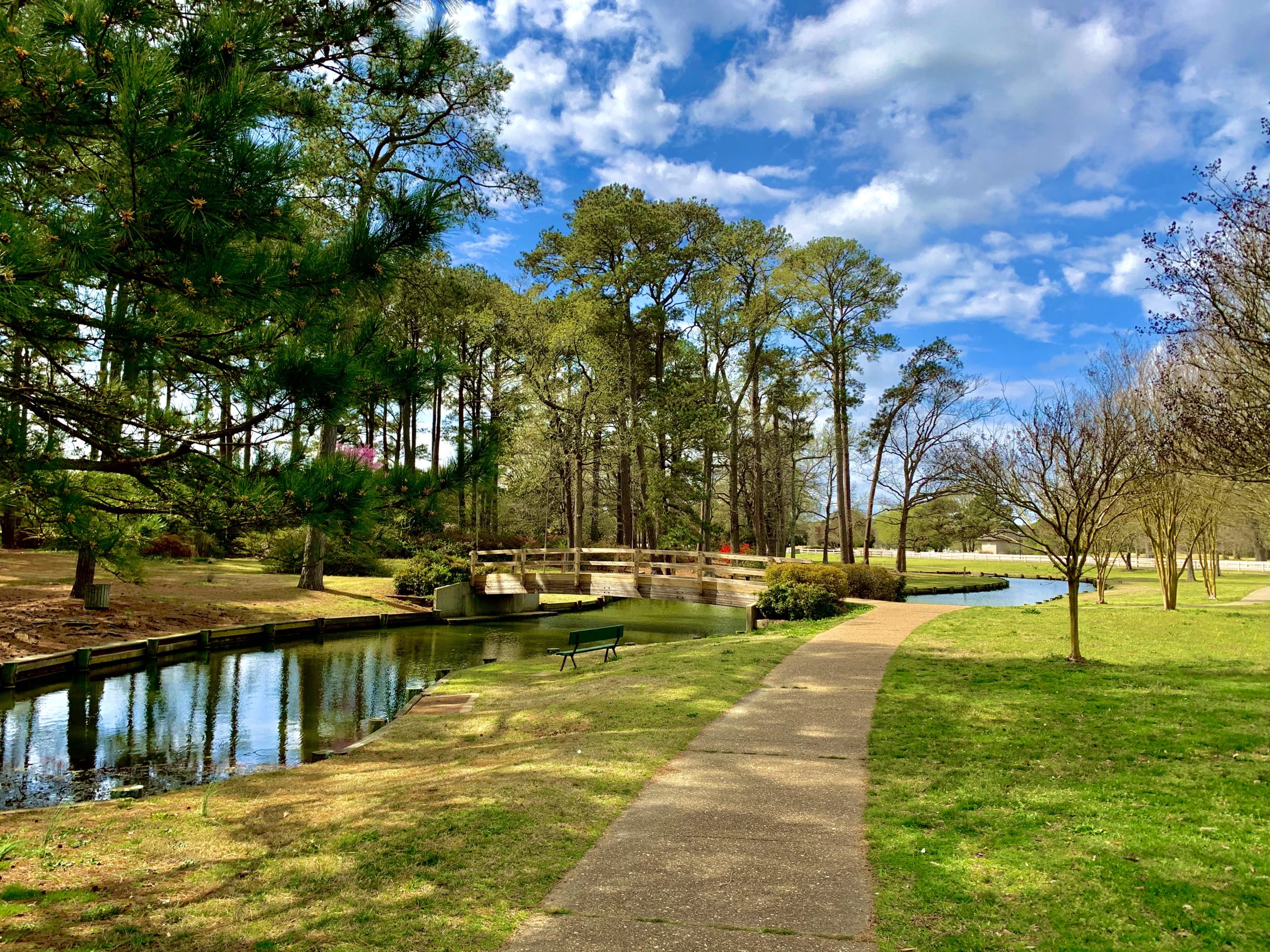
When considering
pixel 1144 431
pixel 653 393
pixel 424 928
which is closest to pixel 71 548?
pixel 424 928

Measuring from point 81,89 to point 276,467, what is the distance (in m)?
2.60

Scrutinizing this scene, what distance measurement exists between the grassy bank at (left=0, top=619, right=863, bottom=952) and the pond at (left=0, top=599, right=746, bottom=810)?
1.73 m

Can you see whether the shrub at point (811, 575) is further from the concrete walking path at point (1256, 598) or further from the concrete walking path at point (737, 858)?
the concrete walking path at point (1256, 598)

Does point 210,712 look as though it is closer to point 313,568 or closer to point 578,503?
point 313,568

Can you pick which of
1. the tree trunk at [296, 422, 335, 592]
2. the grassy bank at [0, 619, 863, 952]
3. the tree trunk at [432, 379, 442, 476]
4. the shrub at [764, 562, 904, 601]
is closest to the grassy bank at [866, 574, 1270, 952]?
the grassy bank at [0, 619, 863, 952]

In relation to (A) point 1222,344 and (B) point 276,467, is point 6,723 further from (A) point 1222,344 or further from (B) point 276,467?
(A) point 1222,344

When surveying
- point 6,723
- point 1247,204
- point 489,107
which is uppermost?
point 489,107

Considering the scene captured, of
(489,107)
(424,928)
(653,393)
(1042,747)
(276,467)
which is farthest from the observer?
(653,393)

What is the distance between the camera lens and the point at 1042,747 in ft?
22.5

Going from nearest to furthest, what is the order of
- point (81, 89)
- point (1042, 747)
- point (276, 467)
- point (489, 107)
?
point (81, 89)
point (276, 467)
point (1042, 747)
point (489, 107)

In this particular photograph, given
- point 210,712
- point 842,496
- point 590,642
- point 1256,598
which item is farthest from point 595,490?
point 1256,598

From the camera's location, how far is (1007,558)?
73.8m

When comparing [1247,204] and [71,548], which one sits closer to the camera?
[71,548]

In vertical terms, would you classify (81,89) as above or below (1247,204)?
below
